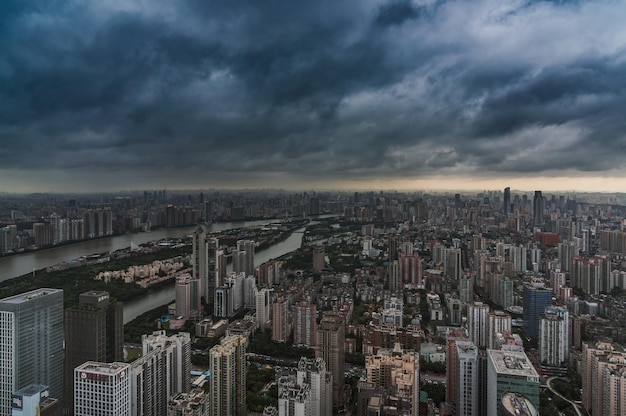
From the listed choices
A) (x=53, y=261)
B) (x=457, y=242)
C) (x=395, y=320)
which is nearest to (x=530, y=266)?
(x=457, y=242)

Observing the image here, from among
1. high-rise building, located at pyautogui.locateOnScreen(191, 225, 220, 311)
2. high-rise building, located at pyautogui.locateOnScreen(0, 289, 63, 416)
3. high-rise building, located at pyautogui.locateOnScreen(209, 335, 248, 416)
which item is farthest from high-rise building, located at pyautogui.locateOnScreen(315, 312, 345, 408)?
high-rise building, located at pyautogui.locateOnScreen(191, 225, 220, 311)

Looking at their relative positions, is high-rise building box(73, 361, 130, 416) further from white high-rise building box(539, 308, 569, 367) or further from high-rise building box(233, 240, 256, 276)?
high-rise building box(233, 240, 256, 276)

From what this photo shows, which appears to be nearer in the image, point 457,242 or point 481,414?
point 481,414

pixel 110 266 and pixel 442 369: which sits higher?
pixel 110 266

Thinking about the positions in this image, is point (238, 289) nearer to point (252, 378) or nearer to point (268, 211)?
point (252, 378)

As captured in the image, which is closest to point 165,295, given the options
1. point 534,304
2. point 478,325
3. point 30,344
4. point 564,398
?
point 30,344

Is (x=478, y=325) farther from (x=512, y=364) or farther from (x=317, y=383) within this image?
(x=317, y=383)

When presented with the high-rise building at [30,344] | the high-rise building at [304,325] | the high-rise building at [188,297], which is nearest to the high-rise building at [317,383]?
the high-rise building at [30,344]

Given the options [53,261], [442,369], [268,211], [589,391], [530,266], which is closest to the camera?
[589,391]
